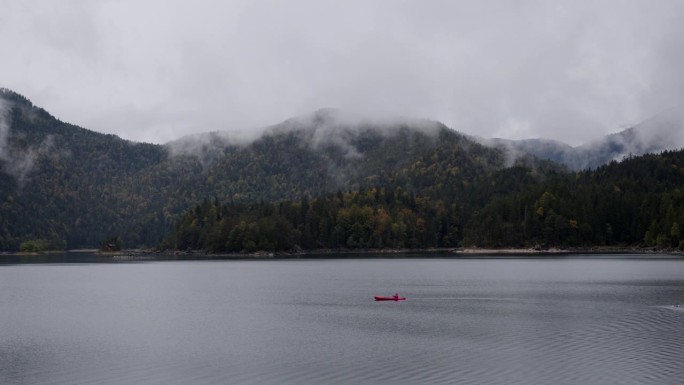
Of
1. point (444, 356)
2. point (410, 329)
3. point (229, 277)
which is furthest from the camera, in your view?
point (229, 277)

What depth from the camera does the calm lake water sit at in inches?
1519

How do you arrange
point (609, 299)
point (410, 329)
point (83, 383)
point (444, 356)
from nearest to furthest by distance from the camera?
point (83, 383) → point (444, 356) → point (410, 329) → point (609, 299)

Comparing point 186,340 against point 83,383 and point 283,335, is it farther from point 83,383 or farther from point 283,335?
point 83,383

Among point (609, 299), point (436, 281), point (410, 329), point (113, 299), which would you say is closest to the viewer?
point (410, 329)

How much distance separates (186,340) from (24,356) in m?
11.1

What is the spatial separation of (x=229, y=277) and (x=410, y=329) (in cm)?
7341

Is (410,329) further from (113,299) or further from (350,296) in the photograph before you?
(113,299)

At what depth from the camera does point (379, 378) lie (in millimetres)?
37250

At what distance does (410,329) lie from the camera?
55.9 metres

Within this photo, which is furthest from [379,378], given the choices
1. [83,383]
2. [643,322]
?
[643,322]

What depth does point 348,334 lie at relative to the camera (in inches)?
2114

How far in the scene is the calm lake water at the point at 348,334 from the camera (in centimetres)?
3859

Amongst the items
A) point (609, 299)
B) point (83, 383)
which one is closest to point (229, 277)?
point (609, 299)

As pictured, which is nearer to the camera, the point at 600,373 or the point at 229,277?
the point at 600,373
